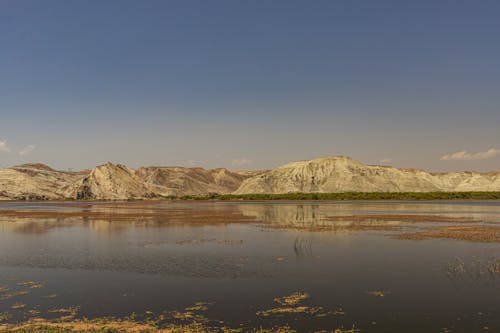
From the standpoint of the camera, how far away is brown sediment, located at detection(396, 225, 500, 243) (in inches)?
Result: 1266

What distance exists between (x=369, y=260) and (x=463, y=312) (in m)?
9.64

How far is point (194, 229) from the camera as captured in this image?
42875 mm

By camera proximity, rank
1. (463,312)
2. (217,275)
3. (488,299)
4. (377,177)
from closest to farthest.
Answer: (463,312)
(488,299)
(217,275)
(377,177)

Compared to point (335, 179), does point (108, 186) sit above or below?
above

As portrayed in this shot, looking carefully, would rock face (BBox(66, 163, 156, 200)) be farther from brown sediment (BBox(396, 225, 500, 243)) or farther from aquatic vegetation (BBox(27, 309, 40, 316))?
aquatic vegetation (BBox(27, 309, 40, 316))

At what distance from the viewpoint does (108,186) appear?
158375mm

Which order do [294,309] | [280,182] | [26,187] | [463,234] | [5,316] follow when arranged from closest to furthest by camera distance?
[5,316] < [294,309] < [463,234] < [280,182] < [26,187]

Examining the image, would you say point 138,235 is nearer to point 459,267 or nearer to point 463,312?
point 459,267

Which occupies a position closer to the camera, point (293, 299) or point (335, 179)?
point (293, 299)

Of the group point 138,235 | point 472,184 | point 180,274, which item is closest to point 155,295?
point 180,274

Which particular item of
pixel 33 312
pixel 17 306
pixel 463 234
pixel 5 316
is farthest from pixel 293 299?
pixel 463 234

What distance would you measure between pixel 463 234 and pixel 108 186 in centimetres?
14528

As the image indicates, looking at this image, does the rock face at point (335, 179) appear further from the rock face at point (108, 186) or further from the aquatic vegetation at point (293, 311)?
the aquatic vegetation at point (293, 311)

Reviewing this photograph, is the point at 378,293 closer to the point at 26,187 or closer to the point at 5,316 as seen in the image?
the point at 5,316
